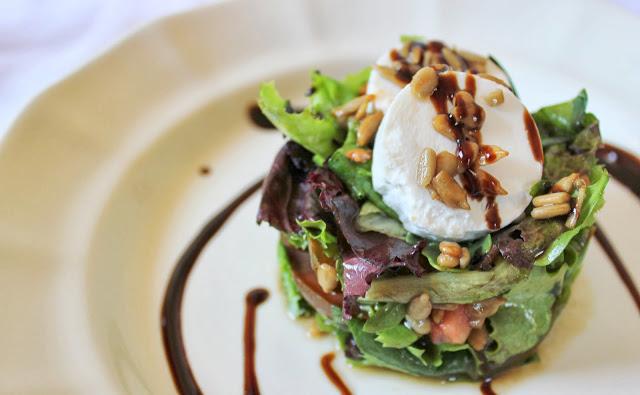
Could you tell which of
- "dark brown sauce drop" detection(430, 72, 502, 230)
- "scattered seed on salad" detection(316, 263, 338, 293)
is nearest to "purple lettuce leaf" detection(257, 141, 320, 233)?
"scattered seed on salad" detection(316, 263, 338, 293)

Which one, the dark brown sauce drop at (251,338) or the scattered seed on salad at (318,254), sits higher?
the dark brown sauce drop at (251,338)

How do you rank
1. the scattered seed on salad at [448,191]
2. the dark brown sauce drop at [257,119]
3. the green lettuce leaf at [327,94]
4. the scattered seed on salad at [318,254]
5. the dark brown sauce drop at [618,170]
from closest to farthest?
the scattered seed on salad at [448,191], the scattered seed on salad at [318,254], the green lettuce leaf at [327,94], the dark brown sauce drop at [618,170], the dark brown sauce drop at [257,119]

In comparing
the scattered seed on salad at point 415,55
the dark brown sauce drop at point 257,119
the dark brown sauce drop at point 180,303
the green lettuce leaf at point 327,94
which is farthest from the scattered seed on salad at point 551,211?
the dark brown sauce drop at point 257,119

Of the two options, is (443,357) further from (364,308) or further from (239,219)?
(239,219)

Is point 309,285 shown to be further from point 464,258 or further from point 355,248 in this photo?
point 464,258

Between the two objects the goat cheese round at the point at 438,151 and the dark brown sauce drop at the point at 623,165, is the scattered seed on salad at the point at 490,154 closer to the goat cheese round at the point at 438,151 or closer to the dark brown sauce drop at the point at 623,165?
the goat cheese round at the point at 438,151

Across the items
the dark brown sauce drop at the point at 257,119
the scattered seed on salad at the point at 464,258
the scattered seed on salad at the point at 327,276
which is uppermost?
the dark brown sauce drop at the point at 257,119

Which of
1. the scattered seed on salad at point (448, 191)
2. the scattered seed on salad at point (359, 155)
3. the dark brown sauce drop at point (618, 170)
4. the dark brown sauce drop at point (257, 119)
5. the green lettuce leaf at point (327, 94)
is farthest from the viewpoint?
the dark brown sauce drop at point (257, 119)

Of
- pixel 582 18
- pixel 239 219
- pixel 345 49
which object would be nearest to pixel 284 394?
pixel 239 219
